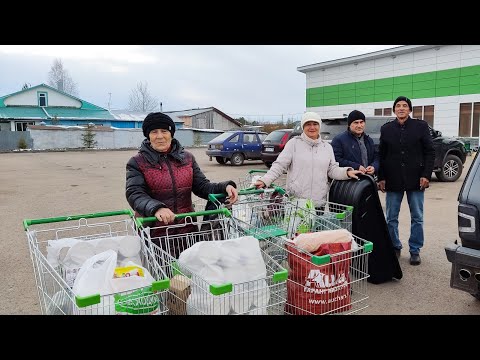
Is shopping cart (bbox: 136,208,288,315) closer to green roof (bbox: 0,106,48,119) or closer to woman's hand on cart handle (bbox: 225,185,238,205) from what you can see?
woman's hand on cart handle (bbox: 225,185,238,205)

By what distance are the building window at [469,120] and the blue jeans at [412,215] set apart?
969 inches

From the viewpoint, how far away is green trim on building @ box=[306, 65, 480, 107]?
1021 inches

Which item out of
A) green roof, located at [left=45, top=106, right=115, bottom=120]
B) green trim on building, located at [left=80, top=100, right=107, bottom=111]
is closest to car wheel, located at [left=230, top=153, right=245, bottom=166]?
green roof, located at [left=45, top=106, right=115, bottom=120]

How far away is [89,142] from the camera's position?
3291 centimetres

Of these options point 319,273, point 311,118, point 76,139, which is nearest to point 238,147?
point 311,118

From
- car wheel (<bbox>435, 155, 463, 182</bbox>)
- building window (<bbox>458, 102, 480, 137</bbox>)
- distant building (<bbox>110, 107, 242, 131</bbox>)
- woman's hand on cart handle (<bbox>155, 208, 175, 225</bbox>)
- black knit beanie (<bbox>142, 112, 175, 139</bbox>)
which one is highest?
distant building (<bbox>110, 107, 242, 131</bbox>)

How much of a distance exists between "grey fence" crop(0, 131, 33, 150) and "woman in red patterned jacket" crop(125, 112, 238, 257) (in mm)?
32137

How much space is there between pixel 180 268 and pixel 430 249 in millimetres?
4249

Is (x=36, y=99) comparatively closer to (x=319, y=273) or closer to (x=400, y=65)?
(x=400, y=65)
